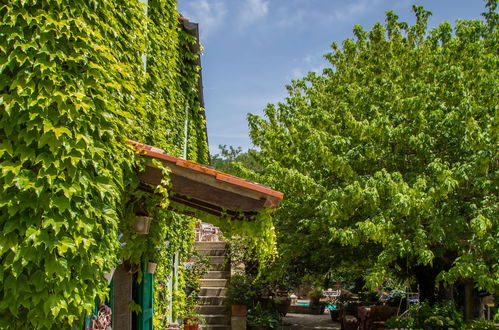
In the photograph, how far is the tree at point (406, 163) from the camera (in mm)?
9625

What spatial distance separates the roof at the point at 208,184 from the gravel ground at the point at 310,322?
1346 cm

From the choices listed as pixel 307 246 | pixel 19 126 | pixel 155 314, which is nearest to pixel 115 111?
pixel 19 126

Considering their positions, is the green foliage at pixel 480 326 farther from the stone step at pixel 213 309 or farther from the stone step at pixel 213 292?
the stone step at pixel 213 292

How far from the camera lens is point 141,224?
580 cm

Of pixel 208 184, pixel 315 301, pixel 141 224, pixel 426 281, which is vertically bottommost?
pixel 315 301

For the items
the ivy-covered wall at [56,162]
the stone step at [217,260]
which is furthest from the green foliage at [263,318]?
the ivy-covered wall at [56,162]

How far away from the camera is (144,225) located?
584 cm

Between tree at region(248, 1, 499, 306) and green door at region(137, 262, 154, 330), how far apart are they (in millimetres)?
4102

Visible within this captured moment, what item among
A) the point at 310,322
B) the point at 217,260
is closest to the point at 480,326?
the point at 217,260

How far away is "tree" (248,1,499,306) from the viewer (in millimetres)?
9625

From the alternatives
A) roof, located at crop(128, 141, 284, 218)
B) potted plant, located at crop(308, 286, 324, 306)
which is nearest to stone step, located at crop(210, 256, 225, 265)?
potted plant, located at crop(308, 286, 324, 306)

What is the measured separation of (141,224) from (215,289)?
9.88 metres

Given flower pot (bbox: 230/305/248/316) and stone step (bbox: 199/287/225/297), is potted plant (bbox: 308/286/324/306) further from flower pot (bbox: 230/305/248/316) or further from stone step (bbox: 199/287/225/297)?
flower pot (bbox: 230/305/248/316)

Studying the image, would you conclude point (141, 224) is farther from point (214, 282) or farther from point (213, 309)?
point (214, 282)
